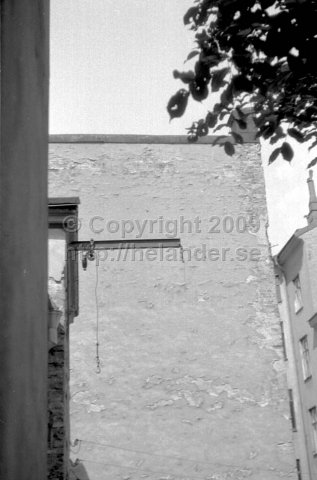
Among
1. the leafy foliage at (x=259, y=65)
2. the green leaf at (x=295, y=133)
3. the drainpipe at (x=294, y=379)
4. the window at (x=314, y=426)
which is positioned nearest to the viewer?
the leafy foliage at (x=259, y=65)

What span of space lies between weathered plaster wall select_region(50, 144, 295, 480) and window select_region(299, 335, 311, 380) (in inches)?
363

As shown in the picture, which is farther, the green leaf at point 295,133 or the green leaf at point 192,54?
the green leaf at point 295,133

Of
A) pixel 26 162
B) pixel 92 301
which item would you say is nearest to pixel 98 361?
pixel 92 301

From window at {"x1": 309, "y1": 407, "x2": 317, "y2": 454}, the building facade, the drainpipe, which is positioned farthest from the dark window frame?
the drainpipe

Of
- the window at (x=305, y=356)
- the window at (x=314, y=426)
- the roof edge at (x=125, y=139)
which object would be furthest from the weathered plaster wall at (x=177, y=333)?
the window at (x=305, y=356)

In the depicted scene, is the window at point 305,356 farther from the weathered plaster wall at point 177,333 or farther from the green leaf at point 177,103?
the green leaf at point 177,103

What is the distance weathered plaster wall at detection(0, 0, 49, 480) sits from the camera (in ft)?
3.00

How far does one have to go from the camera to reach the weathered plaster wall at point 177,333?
45.9 feet

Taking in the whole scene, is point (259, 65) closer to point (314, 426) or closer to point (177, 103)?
point (177, 103)

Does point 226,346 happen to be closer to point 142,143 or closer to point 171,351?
point 171,351

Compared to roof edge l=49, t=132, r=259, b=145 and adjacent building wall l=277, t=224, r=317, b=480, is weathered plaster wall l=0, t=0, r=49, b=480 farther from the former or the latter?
adjacent building wall l=277, t=224, r=317, b=480

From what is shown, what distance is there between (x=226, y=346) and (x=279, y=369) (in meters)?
1.21

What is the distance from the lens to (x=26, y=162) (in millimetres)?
1019

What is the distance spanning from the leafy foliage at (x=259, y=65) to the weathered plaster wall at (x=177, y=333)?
10.0 metres
